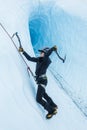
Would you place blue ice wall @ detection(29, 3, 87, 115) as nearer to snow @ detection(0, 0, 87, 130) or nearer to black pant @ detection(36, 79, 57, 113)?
snow @ detection(0, 0, 87, 130)

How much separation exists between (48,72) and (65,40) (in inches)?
42.9

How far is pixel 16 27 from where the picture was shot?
7.40m

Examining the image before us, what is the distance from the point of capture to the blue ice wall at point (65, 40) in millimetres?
8383

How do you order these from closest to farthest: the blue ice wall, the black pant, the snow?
the snow < the black pant < the blue ice wall

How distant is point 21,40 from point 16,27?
1.30ft

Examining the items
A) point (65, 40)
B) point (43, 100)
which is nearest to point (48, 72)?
point (65, 40)

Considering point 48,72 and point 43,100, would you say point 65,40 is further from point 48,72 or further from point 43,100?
point 43,100

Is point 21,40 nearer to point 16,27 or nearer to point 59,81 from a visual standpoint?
point 16,27

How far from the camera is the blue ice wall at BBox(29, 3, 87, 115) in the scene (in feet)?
27.5

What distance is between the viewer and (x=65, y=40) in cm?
880

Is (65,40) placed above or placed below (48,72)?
above

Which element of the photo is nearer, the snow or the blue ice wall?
the snow

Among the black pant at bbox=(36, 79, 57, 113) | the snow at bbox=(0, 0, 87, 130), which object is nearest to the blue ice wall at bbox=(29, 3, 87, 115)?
the snow at bbox=(0, 0, 87, 130)

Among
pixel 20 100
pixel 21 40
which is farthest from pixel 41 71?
pixel 21 40
